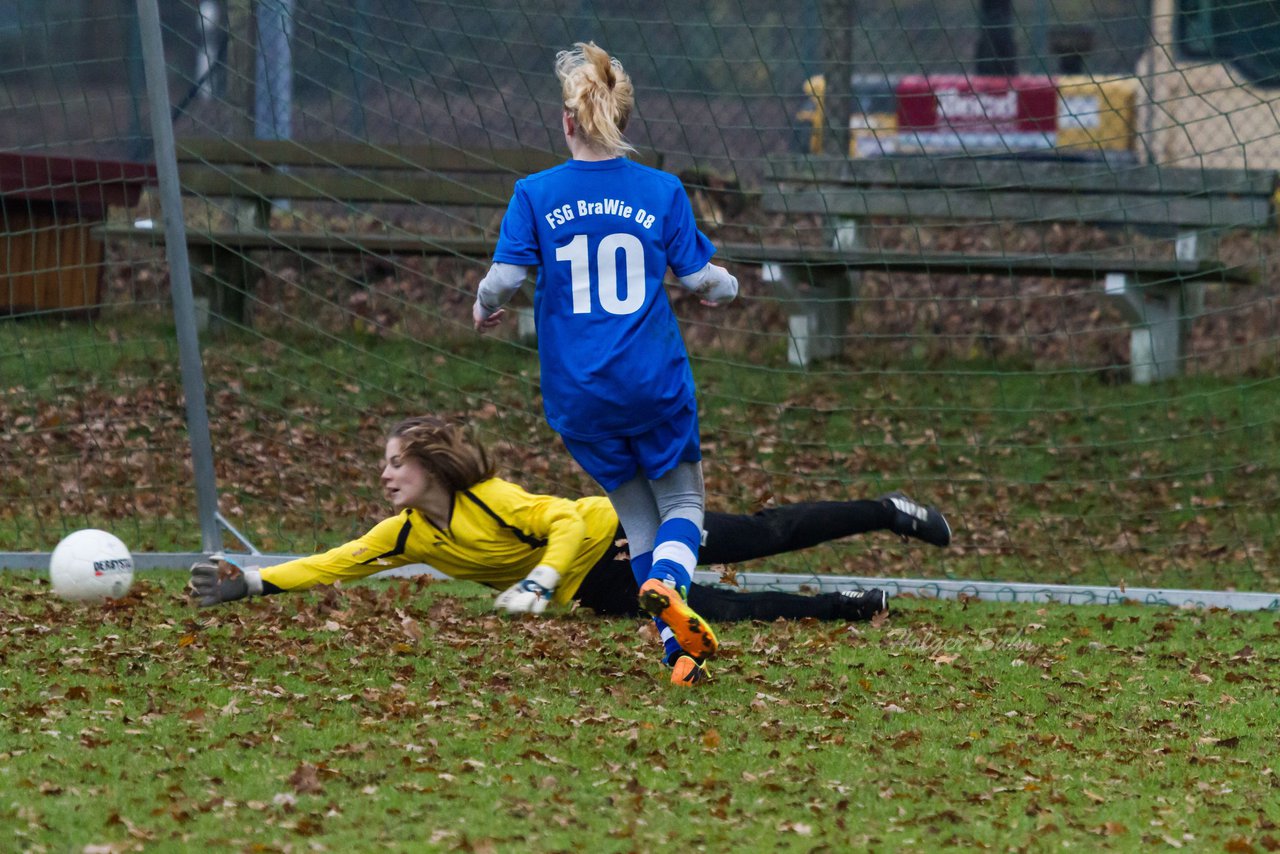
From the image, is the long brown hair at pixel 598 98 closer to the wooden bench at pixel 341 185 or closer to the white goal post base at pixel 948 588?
the white goal post base at pixel 948 588

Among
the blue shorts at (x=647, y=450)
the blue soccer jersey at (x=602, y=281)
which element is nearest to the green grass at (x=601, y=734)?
the blue shorts at (x=647, y=450)

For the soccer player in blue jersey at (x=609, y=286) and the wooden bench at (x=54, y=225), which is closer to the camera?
the soccer player in blue jersey at (x=609, y=286)

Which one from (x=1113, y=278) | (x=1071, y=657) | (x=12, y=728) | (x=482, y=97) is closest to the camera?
(x=12, y=728)

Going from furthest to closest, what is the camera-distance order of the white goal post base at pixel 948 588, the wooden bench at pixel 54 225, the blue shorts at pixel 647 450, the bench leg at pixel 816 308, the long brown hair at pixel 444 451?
the bench leg at pixel 816 308 → the wooden bench at pixel 54 225 → the white goal post base at pixel 948 588 → the long brown hair at pixel 444 451 → the blue shorts at pixel 647 450

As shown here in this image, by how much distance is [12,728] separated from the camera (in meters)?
4.05

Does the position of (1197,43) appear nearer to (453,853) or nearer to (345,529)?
(345,529)

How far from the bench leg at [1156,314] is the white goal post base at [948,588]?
3348 millimetres

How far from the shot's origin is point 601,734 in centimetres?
410

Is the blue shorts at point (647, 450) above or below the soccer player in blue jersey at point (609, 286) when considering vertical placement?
below

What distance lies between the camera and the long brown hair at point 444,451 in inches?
218

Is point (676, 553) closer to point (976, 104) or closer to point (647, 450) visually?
point (647, 450)

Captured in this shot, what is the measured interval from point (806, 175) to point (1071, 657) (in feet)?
17.4

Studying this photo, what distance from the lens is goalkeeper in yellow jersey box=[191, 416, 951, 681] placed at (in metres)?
5.44

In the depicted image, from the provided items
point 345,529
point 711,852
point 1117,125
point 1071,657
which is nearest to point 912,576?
point 1071,657
